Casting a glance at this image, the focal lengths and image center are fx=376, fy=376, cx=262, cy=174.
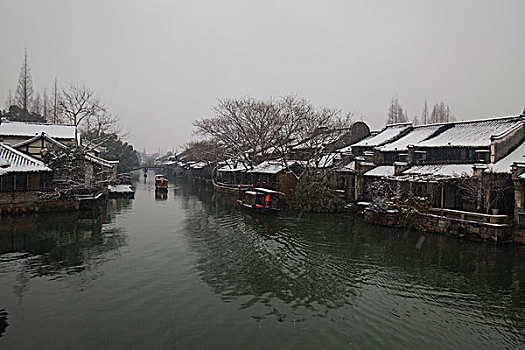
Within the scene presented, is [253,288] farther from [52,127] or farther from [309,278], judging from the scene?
[52,127]

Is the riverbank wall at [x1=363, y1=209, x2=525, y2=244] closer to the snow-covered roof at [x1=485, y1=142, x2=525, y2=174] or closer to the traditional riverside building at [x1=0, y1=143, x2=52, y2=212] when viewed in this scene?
the snow-covered roof at [x1=485, y1=142, x2=525, y2=174]

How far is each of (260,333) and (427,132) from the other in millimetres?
27856

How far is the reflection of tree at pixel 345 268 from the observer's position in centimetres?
1320

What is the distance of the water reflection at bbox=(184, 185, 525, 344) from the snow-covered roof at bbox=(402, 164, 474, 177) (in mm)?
4668

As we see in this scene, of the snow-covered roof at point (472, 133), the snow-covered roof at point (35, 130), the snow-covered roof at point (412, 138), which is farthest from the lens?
the snow-covered roof at point (35, 130)

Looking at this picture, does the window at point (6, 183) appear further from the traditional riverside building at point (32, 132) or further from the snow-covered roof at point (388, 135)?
the snow-covered roof at point (388, 135)

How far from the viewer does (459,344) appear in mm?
10117

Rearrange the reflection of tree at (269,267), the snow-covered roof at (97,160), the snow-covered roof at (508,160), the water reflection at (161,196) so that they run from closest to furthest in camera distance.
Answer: the reflection of tree at (269,267) < the snow-covered roof at (508,160) < the snow-covered roof at (97,160) < the water reflection at (161,196)

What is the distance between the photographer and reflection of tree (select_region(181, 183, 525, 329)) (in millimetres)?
13203

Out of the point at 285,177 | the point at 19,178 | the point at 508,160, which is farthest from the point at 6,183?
the point at 508,160

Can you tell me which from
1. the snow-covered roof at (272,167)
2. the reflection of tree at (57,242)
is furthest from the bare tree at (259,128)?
the reflection of tree at (57,242)

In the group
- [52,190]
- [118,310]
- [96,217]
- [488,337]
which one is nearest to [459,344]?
[488,337]

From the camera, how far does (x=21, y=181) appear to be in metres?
27.3

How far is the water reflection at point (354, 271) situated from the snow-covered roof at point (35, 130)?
77.1 ft
